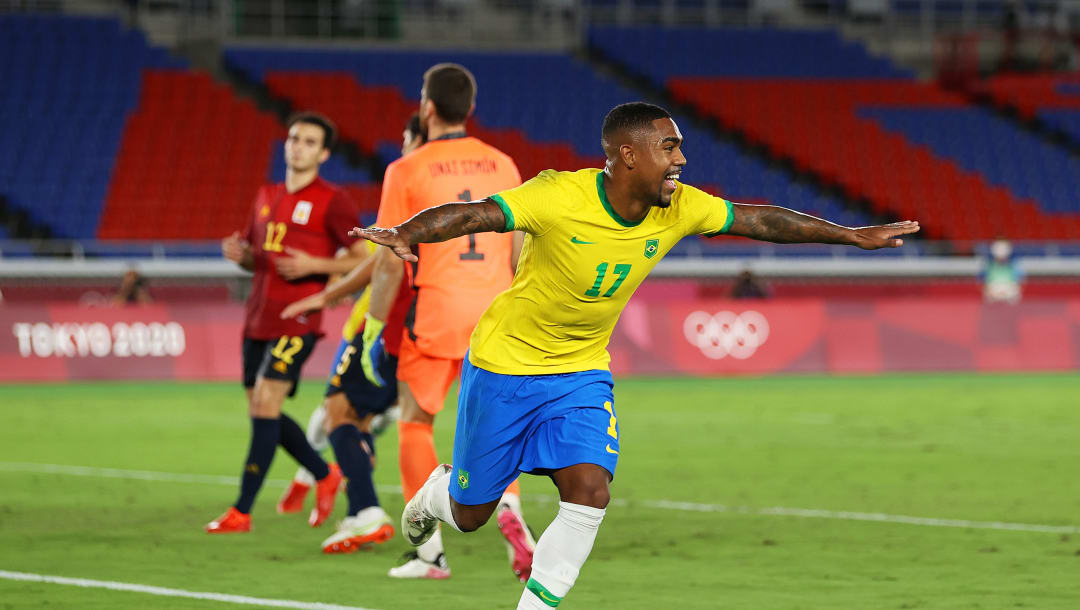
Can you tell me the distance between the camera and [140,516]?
9586mm

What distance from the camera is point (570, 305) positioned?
5797 mm

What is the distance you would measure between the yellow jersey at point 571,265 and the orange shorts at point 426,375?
1.48 m

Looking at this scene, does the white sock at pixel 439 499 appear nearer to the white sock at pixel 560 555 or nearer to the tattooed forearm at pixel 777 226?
the white sock at pixel 560 555

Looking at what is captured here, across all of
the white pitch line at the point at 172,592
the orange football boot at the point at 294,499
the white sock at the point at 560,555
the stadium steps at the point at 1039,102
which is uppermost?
the white sock at the point at 560,555

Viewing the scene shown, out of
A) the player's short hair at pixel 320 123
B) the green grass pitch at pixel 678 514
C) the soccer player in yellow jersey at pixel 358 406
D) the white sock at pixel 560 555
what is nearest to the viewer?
the white sock at pixel 560 555

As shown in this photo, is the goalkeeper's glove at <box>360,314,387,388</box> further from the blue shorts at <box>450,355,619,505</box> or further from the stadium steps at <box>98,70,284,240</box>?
the stadium steps at <box>98,70,284,240</box>

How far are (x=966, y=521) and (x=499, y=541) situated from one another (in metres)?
2.87

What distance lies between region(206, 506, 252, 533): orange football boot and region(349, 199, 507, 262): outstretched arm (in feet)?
13.2

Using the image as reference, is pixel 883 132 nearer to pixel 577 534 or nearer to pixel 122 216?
pixel 122 216

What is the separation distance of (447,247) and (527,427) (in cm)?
184

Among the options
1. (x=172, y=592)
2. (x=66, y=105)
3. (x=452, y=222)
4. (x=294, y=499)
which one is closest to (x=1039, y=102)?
(x=66, y=105)

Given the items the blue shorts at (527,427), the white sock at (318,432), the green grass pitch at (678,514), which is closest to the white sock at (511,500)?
the green grass pitch at (678,514)

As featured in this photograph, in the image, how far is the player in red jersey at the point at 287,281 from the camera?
8.93 metres

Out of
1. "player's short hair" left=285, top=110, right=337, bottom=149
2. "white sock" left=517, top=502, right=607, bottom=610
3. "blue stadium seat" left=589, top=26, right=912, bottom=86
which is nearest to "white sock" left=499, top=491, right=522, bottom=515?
"white sock" left=517, top=502, right=607, bottom=610
